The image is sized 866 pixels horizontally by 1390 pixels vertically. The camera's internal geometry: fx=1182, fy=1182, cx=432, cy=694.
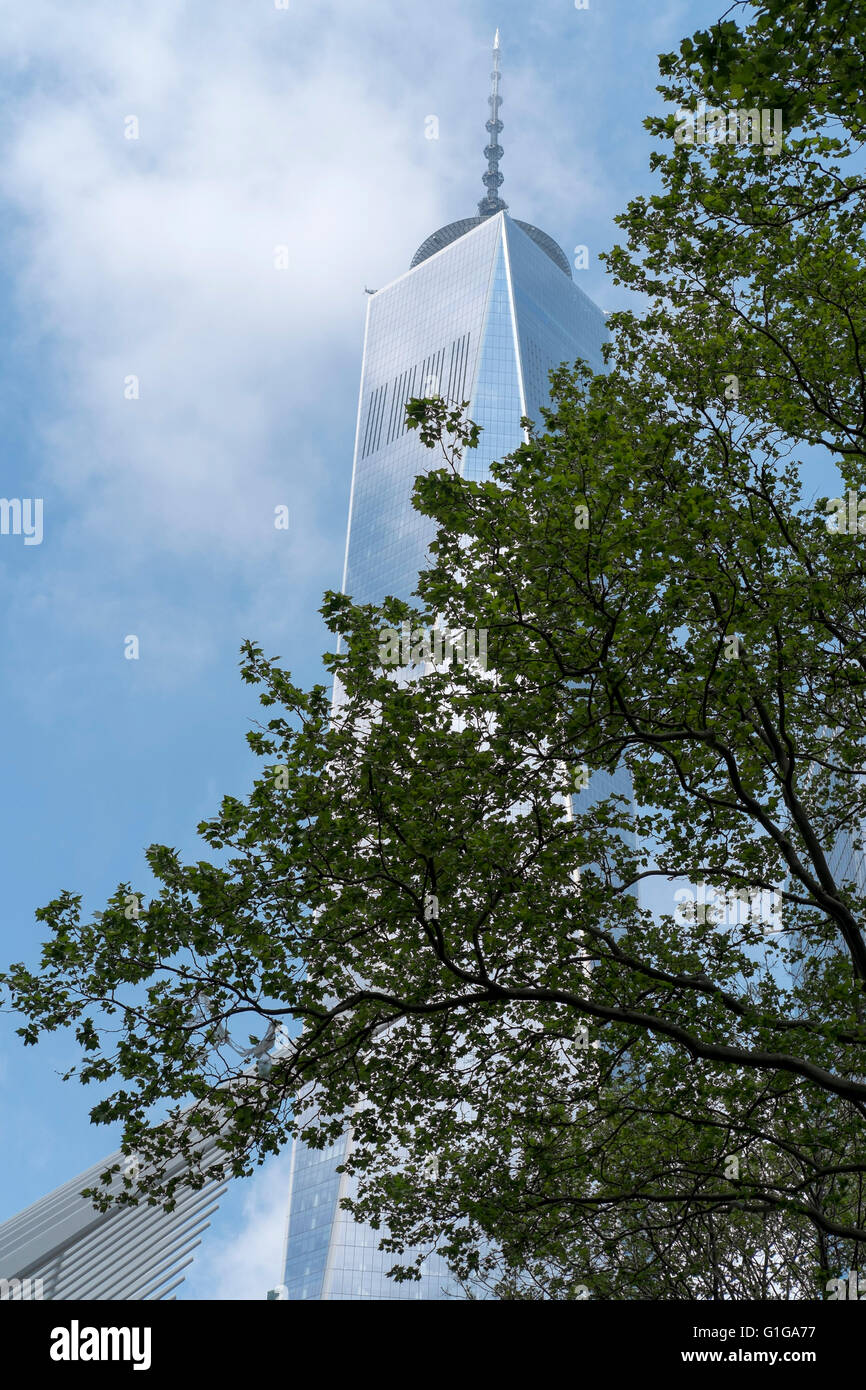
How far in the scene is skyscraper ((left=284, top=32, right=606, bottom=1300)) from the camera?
10938cm

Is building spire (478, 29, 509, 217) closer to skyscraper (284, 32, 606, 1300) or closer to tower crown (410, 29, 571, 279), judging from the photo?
tower crown (410, 29, 571, 279)

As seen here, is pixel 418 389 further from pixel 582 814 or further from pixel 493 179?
pixel 582 814

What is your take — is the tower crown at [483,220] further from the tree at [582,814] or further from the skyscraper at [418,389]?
the tree at [582,814]

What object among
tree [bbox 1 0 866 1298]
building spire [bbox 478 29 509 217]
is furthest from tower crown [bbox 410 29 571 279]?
tree [bbox 1 0 866 1298]

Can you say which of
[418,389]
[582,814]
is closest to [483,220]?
[418,389]

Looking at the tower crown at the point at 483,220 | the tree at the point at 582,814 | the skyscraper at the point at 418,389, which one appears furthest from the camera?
the tower crown at the point at 483,220

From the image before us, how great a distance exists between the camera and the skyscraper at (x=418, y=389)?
109 meters

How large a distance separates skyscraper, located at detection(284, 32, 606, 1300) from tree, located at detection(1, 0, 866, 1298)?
311ft

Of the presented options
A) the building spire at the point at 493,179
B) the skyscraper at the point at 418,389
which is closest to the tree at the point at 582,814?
the skyscraper at the point at 418,389

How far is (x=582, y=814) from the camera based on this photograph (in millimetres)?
13523

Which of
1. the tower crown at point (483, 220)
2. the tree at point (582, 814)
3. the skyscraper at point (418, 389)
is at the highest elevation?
the tower crown at point (483, 220)

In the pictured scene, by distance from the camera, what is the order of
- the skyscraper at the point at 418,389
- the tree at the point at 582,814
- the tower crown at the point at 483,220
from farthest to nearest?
1. the tower crown at the point at 483,220
2. the skyscraper at the point at 418,389
3. the tree at the point at 582,814

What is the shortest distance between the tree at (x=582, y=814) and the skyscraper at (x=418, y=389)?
9472cm
